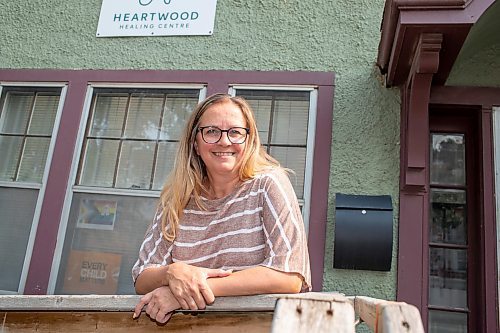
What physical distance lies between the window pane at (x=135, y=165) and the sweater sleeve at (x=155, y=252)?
1.39 m

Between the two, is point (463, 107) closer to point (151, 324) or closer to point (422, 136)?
point (422, 136)

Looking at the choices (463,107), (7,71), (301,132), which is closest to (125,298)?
(301,132)

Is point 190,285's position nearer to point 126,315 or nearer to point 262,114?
point 126,315

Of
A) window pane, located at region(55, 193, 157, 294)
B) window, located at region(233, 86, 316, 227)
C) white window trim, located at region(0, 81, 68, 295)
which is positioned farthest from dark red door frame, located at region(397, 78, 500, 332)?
white window trim, located at region(0, 81, 68, 295)

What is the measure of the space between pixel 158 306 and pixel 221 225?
0.35 metres

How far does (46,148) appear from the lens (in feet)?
10.2

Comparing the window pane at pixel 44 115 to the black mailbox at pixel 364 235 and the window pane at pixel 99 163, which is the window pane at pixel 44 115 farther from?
the black mailbox at pixel 364 235

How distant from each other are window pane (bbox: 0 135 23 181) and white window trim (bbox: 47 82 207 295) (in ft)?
1.49

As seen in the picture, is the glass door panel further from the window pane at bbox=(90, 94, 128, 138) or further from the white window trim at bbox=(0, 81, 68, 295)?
the white window trim at bbox=(0, 81, 68, 295)

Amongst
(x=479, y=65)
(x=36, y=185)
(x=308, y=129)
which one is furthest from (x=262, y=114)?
(x=36, y=185)

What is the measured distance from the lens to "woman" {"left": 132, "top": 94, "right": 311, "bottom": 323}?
127 centimetres

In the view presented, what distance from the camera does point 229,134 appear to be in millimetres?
1582

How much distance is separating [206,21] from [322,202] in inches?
56.2

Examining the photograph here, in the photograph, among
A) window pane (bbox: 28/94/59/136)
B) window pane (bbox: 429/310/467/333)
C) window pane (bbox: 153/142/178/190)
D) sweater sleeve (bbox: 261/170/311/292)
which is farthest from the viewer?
window pane (bbox: 28/94/59/136)
